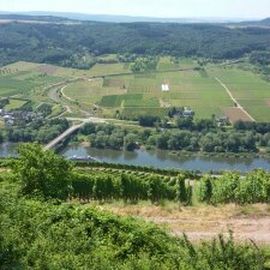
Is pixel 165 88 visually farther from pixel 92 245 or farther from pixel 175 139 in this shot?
pixel 92 245

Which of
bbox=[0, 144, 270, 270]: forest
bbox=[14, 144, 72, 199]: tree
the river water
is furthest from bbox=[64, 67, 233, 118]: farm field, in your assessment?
bbox=[0, 144, 270, 270]: forest

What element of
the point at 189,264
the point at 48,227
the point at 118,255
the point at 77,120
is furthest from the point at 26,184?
the point at 77,120

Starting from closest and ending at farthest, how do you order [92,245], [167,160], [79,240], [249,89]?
[79,240]
[92,245]
[167,160]
[249,89]

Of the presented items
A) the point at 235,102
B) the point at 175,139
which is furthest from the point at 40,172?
the point at 235,102

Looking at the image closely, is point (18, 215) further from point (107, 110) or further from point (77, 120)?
point (107, 110)

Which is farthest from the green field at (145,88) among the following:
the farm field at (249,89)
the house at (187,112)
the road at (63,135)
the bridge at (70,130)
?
the road at (63,135)

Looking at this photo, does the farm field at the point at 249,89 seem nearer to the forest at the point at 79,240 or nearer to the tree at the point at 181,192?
the tree at the point at 181,192

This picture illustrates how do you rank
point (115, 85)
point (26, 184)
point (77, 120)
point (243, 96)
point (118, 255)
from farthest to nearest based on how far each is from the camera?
point (115, 85) < point (243, 96) < point (77, 120) < point (26, 184) < point (118, 255)
